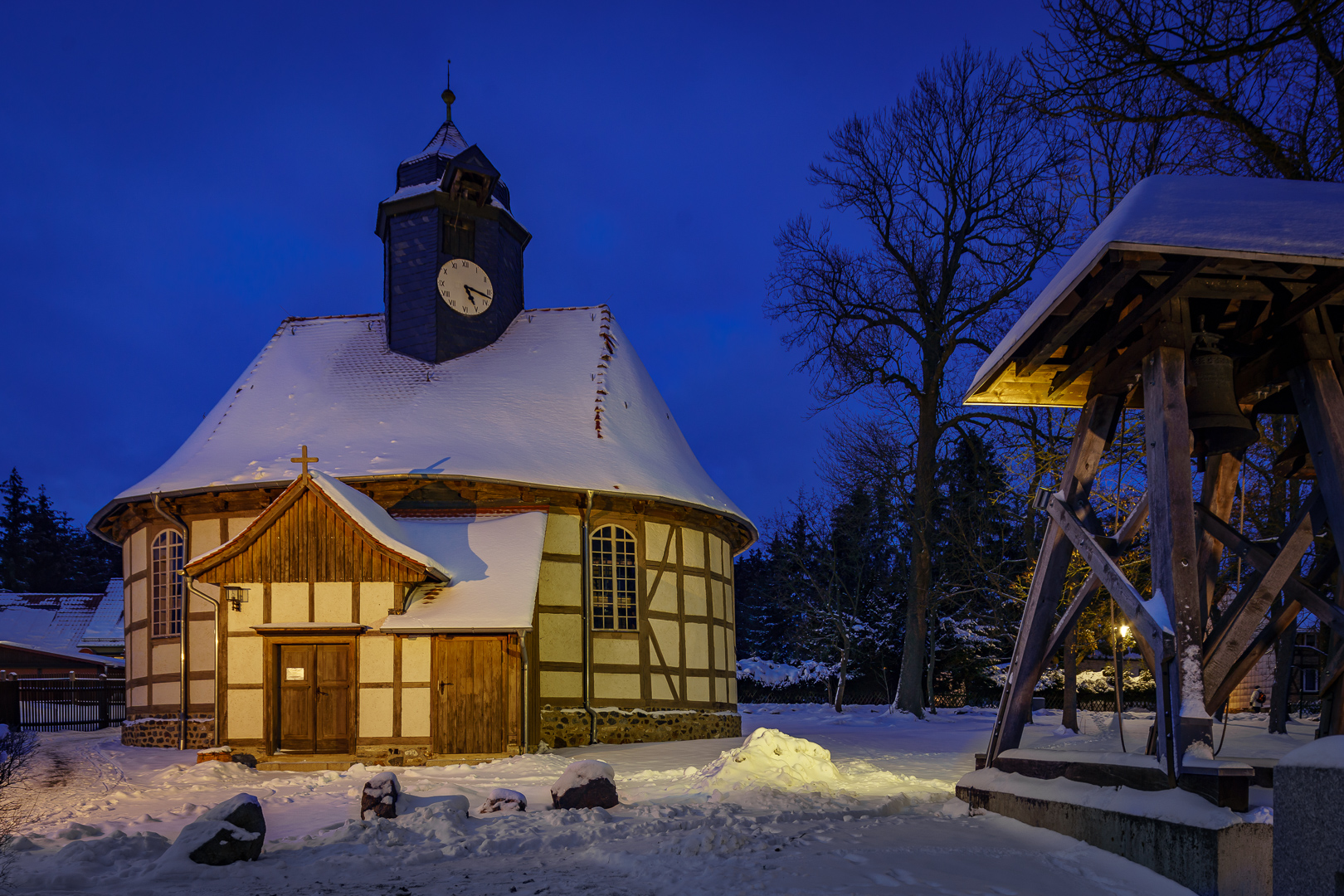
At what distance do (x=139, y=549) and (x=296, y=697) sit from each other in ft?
18.5

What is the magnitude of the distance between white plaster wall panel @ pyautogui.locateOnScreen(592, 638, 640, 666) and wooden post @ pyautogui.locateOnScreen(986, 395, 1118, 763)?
32.6 feet

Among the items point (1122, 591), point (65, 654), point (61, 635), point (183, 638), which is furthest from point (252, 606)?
point (61, 635)

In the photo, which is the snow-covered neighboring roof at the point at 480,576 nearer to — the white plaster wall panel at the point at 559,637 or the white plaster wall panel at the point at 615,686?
the white plaster wall panel at the point at 559,637

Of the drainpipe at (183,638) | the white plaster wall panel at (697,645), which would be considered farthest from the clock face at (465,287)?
the white plaster wall panel at (697,645)

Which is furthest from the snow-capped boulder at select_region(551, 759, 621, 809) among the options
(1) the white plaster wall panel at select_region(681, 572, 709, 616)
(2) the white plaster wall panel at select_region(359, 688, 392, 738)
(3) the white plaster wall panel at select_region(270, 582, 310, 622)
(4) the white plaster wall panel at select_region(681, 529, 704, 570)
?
(4) the white plaster wall panel at select_region(681, 529, 704, 570)

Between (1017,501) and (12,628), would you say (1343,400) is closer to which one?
(1017,501)

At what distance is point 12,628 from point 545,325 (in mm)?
27522

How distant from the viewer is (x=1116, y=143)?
1238 cm

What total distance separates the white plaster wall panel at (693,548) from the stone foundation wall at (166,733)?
7.93 metres

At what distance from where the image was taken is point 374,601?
1354cm

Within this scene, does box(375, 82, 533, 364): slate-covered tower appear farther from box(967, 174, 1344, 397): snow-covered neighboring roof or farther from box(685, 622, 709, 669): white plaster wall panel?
box(967, 174, 1344, 397): snow-covered neighboring roof

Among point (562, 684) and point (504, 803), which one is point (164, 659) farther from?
point (504, 803)

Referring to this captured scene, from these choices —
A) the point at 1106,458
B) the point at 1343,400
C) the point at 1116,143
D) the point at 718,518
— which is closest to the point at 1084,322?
the point at 1343,400

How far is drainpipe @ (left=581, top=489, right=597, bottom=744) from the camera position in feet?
52.1
